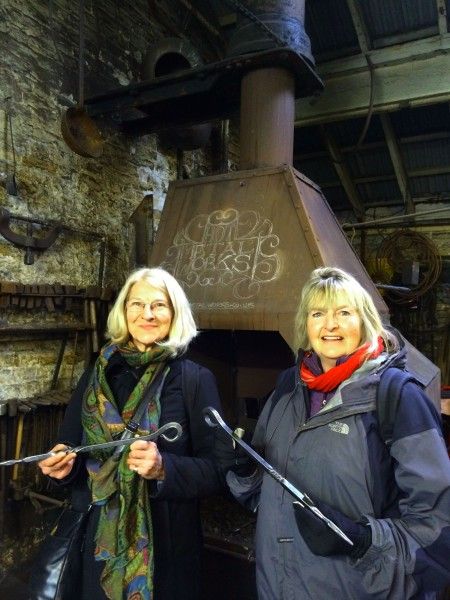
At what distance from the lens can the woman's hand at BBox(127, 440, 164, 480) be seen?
1307mm

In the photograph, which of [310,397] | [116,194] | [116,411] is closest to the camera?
[310,397]

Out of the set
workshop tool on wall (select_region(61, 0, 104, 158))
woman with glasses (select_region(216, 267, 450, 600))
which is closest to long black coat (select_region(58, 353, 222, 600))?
woman with glasses (select_region(216, 267, 450, 600))

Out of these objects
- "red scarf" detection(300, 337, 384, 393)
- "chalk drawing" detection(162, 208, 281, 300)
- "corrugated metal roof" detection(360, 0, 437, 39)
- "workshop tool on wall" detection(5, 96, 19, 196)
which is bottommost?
"red scarf" detection(300, 337, 384, 393)

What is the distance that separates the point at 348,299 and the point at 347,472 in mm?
487

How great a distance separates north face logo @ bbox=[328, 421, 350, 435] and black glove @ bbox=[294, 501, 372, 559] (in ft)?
0.61

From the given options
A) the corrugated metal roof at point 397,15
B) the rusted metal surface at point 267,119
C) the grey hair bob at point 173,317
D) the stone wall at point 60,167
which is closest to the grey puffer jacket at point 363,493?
the grey hair bob at point 173,317

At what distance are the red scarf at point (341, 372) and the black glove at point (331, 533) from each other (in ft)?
1.05

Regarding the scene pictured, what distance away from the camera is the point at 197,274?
9.45ft

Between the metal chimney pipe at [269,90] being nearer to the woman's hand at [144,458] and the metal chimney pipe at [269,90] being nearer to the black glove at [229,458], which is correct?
the black glove at [229,458]

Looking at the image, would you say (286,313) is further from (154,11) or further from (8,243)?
(154,11)

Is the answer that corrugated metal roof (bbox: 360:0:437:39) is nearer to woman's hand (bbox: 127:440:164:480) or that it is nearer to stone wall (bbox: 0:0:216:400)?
stone wall (bbox: 0:0:216:400)

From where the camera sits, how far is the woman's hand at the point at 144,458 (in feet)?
4.29

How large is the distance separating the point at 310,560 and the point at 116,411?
2.38 ft

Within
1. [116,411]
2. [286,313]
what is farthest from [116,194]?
[116,411]
